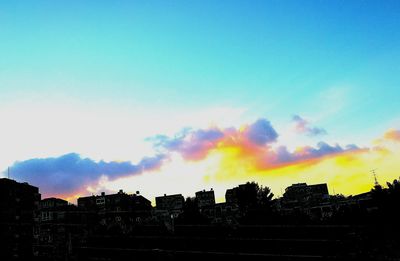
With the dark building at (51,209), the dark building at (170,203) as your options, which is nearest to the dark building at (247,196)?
the dark building at (170,203)

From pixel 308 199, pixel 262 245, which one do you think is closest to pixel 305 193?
pixel 308 199

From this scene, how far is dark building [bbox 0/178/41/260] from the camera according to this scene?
45.4 meters

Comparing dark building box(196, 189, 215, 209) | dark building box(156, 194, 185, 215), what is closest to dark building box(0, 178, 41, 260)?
dark building box(156, 194, 185, 215)

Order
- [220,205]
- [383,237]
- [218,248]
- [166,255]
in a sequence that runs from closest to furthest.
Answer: [166,255]
[218,248]
[383,237]
[220,205]

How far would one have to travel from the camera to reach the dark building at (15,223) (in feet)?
149

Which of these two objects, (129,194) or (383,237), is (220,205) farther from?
(383,237)

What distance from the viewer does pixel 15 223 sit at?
149ft

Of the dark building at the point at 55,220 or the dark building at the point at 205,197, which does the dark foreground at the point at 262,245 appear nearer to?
the dark building at the point at 55,220

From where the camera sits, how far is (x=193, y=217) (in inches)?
3137

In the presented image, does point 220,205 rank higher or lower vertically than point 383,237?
higher

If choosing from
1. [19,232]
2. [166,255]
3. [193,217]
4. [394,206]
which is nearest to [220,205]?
[193,217]

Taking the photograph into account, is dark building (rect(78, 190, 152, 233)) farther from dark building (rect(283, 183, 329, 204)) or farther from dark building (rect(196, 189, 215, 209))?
dark building (rect(283, 183, 329, 204))

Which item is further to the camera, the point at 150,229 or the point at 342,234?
the point at 150,229

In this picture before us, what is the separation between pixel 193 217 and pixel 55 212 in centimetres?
4588
